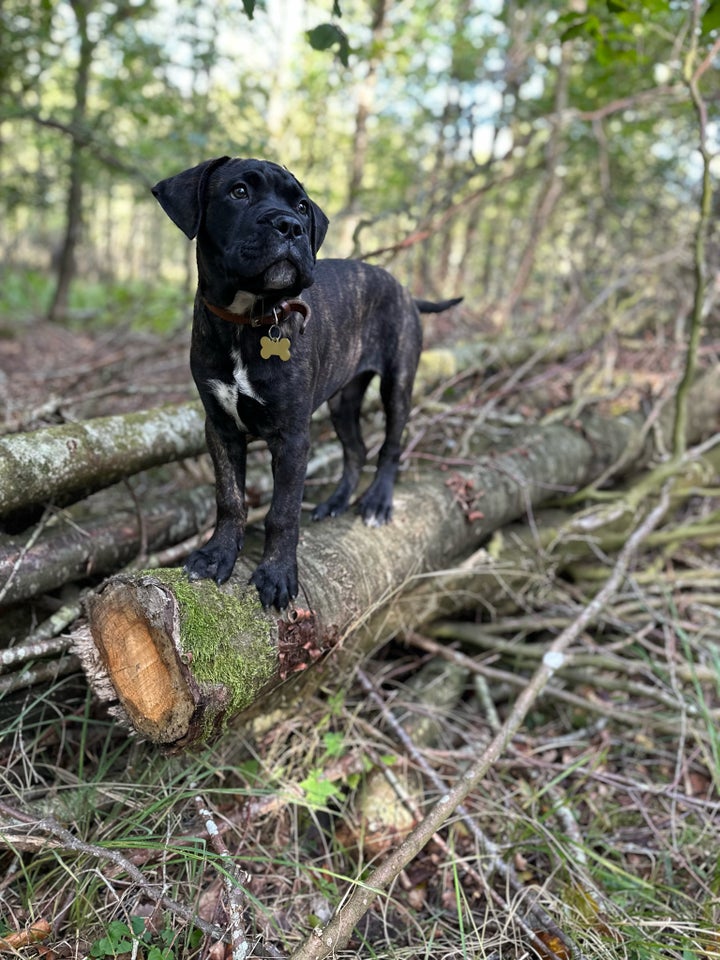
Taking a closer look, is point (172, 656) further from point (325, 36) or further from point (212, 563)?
point (325, 36)

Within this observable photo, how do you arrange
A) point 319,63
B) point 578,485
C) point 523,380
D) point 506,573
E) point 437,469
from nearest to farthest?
point 506,573, point 437,469, point 578,485, point 523,380, point 319,63

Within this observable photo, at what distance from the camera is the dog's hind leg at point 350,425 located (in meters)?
3.89

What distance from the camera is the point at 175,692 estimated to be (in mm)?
2389

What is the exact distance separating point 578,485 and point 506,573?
1570mm

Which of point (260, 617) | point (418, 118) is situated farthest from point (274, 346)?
point (418, 118)

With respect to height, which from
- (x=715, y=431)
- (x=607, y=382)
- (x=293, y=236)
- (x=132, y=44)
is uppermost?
(x=132, y=44)

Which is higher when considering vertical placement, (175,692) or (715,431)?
(175,692)

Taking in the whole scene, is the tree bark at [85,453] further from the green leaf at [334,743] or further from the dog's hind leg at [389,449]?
the green leaf at [334,743]

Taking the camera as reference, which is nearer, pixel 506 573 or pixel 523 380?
Answer: pixel 506 573

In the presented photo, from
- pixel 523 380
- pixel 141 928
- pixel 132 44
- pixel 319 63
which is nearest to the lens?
pixel 141 928

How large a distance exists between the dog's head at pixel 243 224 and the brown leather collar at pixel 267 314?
0.04m

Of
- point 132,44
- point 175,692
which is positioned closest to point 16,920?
point 175,692

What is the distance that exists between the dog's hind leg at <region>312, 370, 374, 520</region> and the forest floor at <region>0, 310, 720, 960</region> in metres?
0.55

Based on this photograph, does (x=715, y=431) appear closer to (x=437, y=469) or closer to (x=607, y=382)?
(x=607, y=382)
